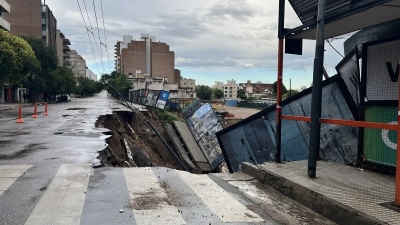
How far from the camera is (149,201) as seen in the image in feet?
16.7

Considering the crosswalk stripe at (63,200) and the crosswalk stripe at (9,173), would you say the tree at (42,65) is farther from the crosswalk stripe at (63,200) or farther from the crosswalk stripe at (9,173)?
the crosswalk stripe at (63,200)

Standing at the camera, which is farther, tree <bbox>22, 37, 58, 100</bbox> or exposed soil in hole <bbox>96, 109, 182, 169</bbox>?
→ tree <bbox>22, 37, 58, 100</bbox>

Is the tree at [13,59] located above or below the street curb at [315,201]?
above

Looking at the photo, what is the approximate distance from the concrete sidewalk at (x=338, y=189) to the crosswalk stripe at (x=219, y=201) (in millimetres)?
916

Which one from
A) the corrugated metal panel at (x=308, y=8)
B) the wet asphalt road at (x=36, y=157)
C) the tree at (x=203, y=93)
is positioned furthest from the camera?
the tree at (x=203, y=93)

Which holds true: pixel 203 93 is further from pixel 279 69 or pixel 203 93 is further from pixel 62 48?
pixel 279 69

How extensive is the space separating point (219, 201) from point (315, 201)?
1322 mm

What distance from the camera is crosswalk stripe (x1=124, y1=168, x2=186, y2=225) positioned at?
438 cm

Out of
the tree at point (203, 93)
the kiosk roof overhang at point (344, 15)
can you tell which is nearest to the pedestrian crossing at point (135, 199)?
the kiosk roof overhang at point (344, 15)

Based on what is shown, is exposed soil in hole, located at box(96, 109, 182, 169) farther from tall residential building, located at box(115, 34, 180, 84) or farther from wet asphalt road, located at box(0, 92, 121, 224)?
tall residential building, located at box(115, 34, 180, 84)

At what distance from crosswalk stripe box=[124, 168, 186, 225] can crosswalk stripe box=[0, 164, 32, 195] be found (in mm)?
1886

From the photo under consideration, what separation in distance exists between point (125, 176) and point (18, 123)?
1430 cm

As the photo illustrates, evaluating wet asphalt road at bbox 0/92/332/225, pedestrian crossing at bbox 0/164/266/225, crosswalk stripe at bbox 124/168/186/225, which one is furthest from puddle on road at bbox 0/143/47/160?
crosswalk stripe at bbox 124/168/186/225

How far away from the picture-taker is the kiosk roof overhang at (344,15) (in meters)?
5.18
